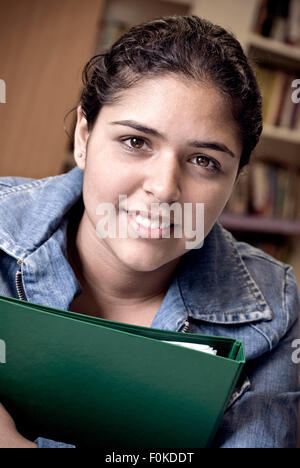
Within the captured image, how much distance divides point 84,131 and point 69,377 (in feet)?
1.68

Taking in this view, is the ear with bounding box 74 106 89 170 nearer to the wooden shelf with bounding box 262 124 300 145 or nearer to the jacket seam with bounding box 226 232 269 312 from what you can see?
the jacket seam with bounding box 226 232 269 312

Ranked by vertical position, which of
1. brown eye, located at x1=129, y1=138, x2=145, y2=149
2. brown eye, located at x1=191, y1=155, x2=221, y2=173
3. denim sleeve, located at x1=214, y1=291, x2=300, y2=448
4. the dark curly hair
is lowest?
denim sleeve, located at x1=214, y1=291, x2=300, y2=448

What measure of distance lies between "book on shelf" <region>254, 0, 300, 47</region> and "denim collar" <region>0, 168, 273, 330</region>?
1656 mm

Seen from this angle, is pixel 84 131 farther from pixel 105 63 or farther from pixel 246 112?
pixel 246 112

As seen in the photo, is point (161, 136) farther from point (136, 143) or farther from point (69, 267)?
point (69, 267)

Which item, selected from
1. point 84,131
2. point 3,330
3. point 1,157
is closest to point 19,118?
point 1,157

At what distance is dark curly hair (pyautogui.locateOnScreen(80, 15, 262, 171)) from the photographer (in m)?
0.80

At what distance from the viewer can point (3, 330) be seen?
61cm

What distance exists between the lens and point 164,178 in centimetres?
75

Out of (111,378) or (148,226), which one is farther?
(148,226)

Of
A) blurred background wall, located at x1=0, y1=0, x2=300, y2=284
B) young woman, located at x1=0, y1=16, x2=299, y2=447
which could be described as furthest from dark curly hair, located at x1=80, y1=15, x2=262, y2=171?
blurred background wall, located at x1=0, y1=0, x2=300, y2=284

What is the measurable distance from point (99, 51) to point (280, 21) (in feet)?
3.06

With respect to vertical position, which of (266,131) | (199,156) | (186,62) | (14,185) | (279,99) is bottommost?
(14,185)

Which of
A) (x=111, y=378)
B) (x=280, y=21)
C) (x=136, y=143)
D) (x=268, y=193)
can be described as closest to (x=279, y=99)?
(x=280, y=21)
